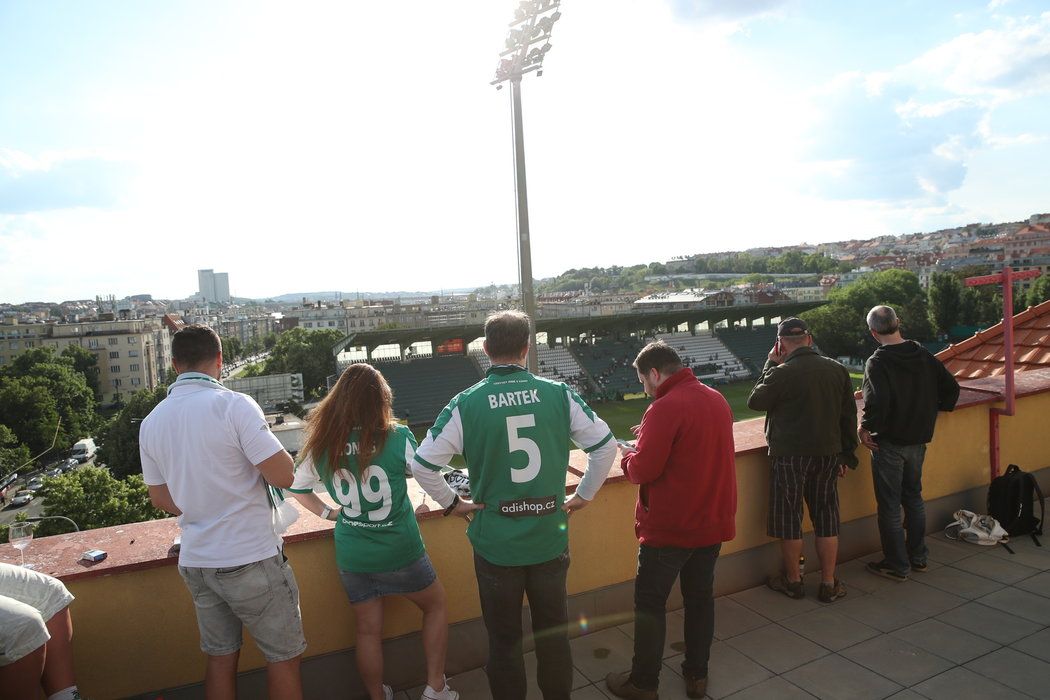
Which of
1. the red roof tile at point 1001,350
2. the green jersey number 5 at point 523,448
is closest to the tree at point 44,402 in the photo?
the red roof tile at point 1001,350

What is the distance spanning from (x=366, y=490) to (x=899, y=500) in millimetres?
2618

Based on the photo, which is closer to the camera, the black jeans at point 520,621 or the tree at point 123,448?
the black jeans at point 520,621

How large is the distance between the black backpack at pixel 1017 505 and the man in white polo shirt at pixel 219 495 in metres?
3.73

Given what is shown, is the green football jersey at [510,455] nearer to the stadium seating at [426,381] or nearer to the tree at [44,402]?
the stadium seating at [426,381]

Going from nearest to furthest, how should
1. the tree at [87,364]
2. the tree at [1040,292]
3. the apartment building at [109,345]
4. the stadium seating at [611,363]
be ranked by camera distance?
the stadium seating at [611,363], the tree at [1040,292], the tree at [87,364], the apartment building at [109,345]

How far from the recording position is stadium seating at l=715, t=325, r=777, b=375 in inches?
2055

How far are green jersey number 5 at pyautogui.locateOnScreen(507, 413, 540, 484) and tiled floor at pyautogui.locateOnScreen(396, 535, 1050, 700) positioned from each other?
937mm

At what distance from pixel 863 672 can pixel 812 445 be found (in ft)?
2.89

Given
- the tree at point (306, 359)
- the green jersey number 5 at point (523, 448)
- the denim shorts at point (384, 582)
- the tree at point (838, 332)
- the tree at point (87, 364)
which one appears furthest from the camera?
the tree at point (306, 359)

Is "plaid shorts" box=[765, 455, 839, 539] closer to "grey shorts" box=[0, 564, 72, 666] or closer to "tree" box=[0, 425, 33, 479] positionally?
"grey shorts" box=[0, 564, 72, 666]

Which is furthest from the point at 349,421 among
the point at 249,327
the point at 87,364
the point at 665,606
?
the point at 249,327

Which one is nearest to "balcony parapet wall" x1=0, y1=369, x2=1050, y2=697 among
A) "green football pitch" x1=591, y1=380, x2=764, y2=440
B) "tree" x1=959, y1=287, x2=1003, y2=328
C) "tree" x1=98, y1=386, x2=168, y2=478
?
"green football pitch" x1=591, y1=380, x2=764, y2=440

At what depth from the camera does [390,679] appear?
2.47 meters

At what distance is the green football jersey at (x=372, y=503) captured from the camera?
207cm
